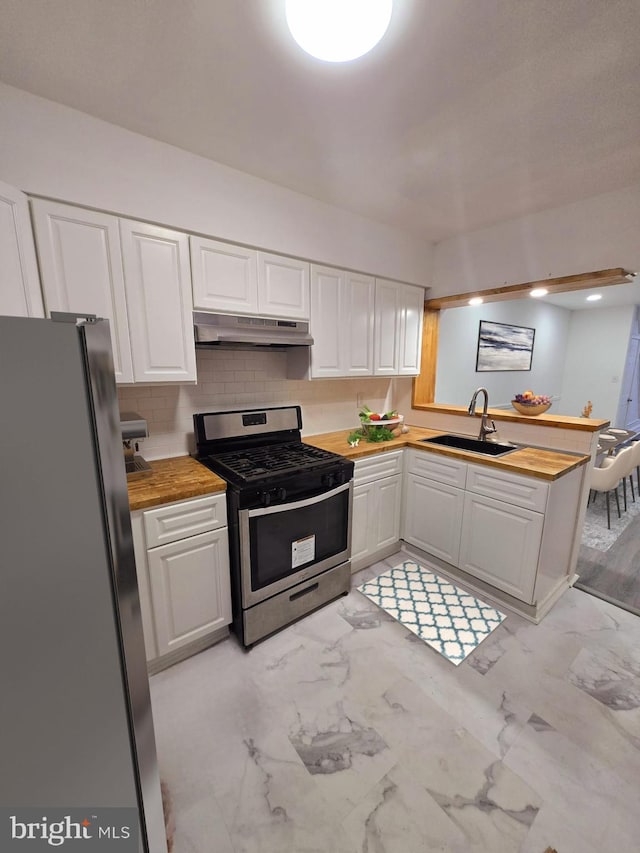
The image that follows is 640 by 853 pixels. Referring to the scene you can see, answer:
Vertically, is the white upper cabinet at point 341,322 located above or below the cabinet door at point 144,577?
above

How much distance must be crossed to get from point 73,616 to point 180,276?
1.67 meters

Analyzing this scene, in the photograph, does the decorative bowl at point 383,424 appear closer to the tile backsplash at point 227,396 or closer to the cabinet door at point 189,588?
the tile backsplash at point 227,396

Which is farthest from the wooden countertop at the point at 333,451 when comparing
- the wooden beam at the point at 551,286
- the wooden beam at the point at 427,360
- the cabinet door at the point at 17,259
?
the wooden beam at the point at 551,286

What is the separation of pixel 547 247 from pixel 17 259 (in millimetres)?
2982

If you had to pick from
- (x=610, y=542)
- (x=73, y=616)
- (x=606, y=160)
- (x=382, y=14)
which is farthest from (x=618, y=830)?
(x=606, y=160)

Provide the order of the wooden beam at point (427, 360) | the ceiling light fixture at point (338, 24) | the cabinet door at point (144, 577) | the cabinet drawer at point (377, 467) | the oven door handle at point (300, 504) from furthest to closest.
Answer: the wooden beam at point (427, 360)
the cabinet drawer at point (377, 467)
the oven door handle at point (300, 504)
the cabinet door at point (144, 577)
the ceiling light fixture at point (338, 24)

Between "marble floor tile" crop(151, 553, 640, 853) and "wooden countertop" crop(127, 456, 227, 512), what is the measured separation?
951 millimetres

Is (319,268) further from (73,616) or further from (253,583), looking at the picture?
(73,616)

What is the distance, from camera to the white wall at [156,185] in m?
1.39

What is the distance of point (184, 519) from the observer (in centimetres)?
170

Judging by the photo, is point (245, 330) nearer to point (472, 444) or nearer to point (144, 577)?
point (144, 577)

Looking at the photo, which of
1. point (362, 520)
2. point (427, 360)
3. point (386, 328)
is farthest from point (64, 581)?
point (427, 360)

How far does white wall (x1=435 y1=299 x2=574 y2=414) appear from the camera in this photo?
13.5 ft

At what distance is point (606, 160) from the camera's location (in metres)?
1.78
